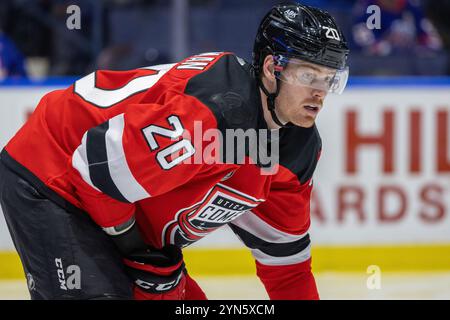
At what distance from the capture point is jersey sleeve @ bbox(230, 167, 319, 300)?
8.41ft

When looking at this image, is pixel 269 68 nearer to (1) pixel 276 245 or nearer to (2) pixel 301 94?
(2) pixel 301 94

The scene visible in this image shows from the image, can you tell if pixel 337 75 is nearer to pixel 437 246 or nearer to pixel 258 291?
pixel 258 291

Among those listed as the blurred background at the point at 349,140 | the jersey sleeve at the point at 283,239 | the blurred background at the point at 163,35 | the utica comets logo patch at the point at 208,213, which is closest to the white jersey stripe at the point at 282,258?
the jersey sleeve at the point at 283,239

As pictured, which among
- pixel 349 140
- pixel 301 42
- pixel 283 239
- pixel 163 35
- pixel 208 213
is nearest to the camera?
pixel 301 42

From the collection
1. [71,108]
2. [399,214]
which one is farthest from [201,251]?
[71,108]

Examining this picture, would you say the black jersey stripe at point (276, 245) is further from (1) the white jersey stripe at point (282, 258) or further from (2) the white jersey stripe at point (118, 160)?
(2) the white jersey stripe at point (118, 160)

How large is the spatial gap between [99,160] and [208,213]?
0.43 metres

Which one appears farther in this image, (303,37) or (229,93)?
(303,37)

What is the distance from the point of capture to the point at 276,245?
8.70ft

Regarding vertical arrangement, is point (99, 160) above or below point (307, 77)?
below

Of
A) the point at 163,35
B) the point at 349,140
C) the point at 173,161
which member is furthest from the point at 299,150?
the point at 163,35

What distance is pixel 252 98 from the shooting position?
2.26 meters

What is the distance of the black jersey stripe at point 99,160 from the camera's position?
7.04ft

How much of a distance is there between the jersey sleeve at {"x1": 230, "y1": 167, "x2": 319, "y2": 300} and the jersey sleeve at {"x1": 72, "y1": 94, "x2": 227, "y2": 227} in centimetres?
44
